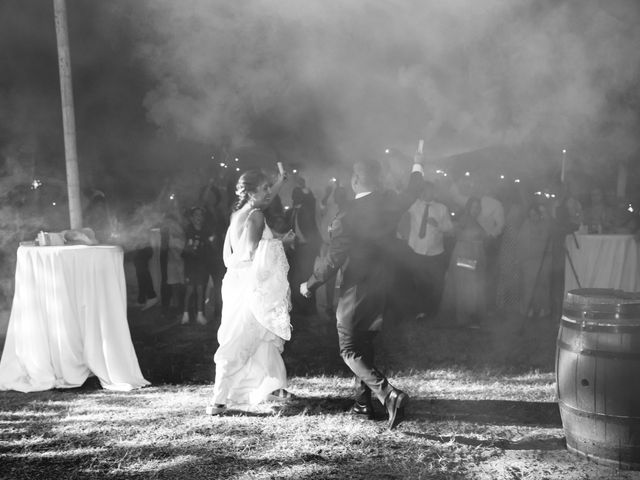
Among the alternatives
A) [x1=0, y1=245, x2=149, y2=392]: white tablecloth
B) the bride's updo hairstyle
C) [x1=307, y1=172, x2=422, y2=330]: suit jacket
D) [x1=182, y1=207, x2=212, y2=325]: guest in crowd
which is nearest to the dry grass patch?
[x1=0, y1=245, x2=149, y2=392]: white tablecloth

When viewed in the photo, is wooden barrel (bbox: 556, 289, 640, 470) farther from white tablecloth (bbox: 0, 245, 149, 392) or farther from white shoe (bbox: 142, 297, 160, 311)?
white shoe (bbox: 142, 297, 160, 311)

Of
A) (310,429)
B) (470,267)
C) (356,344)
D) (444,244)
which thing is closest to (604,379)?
(356,344)

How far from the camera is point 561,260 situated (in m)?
7.48

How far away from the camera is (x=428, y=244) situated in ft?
24.2

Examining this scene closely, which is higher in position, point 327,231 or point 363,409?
point 327,231

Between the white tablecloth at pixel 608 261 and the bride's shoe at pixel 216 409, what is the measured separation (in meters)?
5.00

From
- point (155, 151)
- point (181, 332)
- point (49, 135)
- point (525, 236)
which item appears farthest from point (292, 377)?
point (49, 135)

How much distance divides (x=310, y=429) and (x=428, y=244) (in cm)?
413

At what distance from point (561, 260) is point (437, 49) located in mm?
3671

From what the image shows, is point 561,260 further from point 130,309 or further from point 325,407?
point 130,309

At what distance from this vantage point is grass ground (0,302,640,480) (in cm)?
313

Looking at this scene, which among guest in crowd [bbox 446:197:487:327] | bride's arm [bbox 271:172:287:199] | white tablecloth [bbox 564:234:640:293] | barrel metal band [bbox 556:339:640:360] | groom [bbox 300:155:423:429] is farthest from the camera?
guest in crowd [bbox 446:197:487:327]

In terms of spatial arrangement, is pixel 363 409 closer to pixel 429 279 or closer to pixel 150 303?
pixel 429 279

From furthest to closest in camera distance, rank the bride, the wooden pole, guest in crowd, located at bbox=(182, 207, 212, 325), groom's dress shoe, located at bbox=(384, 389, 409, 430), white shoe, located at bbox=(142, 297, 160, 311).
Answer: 1. white shoe, located at bbox=(142, 297, 160, 311)
2. guest in crowd, located at bbox=(182, 207, 212, 325)
3. the wooden pole
4. the bride
5. groom's dress shoe, located at bbox=(384, 389, 409, 430)
